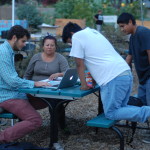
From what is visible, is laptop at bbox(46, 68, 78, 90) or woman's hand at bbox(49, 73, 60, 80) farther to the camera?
woman's hand at bbox(49, 73, 60, 80)

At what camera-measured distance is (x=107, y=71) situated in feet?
13.5

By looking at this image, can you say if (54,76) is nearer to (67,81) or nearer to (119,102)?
(67,81)

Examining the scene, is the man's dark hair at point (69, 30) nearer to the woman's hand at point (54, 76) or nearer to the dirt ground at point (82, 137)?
the woman's hand at point (54, 76)

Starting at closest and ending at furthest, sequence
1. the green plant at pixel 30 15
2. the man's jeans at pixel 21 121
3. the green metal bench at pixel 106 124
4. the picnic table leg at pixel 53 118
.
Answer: the green metal bench at pixel 106 124 < the man's jeans at pixel 21 121 < the picnic table leg at pixel 53 118 < the green plant at pixel 30 15

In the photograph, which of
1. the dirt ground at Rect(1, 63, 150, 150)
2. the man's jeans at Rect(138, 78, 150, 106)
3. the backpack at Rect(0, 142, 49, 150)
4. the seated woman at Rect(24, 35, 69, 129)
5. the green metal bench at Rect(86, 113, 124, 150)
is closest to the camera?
the backpack at Rect(0, 142, 49, 150)

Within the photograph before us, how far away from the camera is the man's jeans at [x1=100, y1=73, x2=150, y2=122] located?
411 centimetres

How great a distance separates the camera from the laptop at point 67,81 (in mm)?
4297

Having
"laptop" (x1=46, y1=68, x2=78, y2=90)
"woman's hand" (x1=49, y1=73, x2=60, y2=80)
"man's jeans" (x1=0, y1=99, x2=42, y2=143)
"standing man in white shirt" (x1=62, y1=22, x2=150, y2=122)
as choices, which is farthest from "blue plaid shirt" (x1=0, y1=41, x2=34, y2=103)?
"standing man in white shirt" (x1=62, y1=22, x2=150, y2=122)

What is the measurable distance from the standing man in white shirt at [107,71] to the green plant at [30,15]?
58.7 ft

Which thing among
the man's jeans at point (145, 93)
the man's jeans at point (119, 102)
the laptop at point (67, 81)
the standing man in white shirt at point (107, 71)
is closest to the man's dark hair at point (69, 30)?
the standing man in white shirt at point (107, 71)

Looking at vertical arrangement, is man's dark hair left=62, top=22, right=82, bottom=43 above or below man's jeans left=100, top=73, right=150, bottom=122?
above

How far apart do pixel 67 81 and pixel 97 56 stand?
493 mm

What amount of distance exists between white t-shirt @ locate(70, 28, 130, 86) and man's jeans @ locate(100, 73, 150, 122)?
76 mm

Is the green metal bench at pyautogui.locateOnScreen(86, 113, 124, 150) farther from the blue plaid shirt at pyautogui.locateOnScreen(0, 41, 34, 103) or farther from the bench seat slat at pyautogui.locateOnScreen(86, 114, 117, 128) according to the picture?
the blue plaid shirt at pyautogui.locateOnScreen(0, 41, 34, 103)
